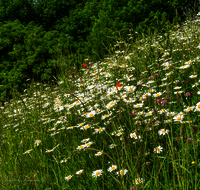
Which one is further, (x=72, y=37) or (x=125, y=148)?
(x=72, y=37)

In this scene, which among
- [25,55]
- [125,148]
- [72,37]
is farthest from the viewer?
[72,37]

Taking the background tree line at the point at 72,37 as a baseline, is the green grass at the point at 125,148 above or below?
below

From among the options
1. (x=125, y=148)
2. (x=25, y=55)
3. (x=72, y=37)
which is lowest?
(x=125, y=148)

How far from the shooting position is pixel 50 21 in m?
18.9

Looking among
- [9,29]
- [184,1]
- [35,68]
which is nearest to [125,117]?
[35,68]

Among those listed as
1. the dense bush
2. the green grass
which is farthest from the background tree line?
the green grass

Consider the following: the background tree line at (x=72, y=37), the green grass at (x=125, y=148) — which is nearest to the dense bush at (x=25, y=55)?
the background tree line at (x=72, y=37)

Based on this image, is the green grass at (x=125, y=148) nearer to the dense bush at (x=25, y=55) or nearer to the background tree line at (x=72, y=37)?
the background tree line at (x=72, y=37)

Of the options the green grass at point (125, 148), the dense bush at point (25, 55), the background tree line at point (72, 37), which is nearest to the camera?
the green grass at point (125, 148)

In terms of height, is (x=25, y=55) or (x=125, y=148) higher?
(x=25, y=55)

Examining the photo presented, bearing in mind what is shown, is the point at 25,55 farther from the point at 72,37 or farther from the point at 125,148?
the point at 125,148

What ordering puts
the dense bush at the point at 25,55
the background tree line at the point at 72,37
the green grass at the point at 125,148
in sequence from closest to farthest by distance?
the green grass at the point at 125,148
the background tree line at the point at 72,37
the dense bush at the point at 25,55

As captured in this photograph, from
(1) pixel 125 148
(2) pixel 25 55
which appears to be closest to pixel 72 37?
(2) pixel 25 55

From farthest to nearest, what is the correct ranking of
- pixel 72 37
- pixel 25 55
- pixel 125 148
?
pixel 72 37, pixel 25 55, pixel 125 148
